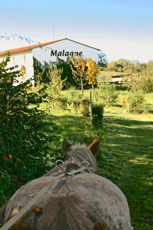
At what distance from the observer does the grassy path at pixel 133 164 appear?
686 centimetres

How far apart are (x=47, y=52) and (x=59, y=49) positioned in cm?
194

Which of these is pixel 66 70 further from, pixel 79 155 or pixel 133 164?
pixel 79 155

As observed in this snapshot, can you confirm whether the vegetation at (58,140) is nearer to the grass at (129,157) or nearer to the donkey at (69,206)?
the grass at (129,157)

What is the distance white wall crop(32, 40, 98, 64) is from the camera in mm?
39031

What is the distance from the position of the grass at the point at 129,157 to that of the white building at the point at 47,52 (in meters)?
20.6

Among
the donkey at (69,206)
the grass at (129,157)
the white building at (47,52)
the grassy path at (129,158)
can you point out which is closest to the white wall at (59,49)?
the white building at (47,52)

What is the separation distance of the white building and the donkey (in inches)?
1418

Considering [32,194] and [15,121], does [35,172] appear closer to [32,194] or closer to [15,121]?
[15,121]

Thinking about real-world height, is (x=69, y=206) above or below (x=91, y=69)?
below

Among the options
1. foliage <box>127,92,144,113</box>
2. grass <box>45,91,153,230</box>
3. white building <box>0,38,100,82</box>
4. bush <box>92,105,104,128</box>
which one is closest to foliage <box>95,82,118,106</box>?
foliage <box>127,92,144,113</box>

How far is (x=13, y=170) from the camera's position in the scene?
4.87 meters

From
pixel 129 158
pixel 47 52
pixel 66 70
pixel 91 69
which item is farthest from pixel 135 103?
pixel 47 52

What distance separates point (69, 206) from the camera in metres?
1.79

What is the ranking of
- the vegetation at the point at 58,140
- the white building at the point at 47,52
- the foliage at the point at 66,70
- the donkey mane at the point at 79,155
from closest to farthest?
the donkey mane at the point at 79,155, the vegetation at the point at 58,140, the white building at the point at 47,52, the foliage at the point at 66,70
